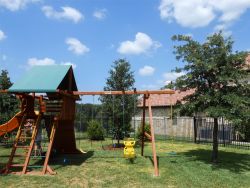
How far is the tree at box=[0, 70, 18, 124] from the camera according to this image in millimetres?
18219

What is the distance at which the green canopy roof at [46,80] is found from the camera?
1138 cm

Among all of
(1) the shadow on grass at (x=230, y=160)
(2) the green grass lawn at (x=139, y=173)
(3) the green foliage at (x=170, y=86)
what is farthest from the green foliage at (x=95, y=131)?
(3) the green foliage at (x=170, y=86)

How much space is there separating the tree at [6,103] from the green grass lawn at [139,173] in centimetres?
468

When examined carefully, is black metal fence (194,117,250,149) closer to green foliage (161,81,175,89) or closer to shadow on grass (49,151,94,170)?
green foliage (161,81,175,89)

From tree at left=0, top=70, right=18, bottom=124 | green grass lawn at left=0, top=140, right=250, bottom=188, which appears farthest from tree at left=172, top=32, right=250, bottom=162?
tree at left=0, top=70, right=18, bottom=124

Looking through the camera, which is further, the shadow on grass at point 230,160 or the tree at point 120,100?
the tree at point 120,100

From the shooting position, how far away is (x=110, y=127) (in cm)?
1836

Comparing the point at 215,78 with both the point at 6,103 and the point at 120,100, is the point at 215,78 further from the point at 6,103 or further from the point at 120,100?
the point at 6,103

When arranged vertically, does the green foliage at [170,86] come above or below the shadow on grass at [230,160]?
above

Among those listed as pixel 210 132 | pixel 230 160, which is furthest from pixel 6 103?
pixel 210 132

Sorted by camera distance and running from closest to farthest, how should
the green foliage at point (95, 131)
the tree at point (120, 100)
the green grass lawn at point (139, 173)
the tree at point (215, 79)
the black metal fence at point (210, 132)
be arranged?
the green grass lawn at point (139, 173) < the tree at point (215, 79) < the tree at point (120, 100) < the black metal fence at point (210, 132) < the green foliage at point (95, 131)

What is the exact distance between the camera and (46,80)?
12141 mm

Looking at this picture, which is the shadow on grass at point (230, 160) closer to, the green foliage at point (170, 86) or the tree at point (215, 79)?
the tree at point (215, 79)

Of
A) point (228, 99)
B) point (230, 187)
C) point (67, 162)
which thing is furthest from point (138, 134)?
point (230, 187)
